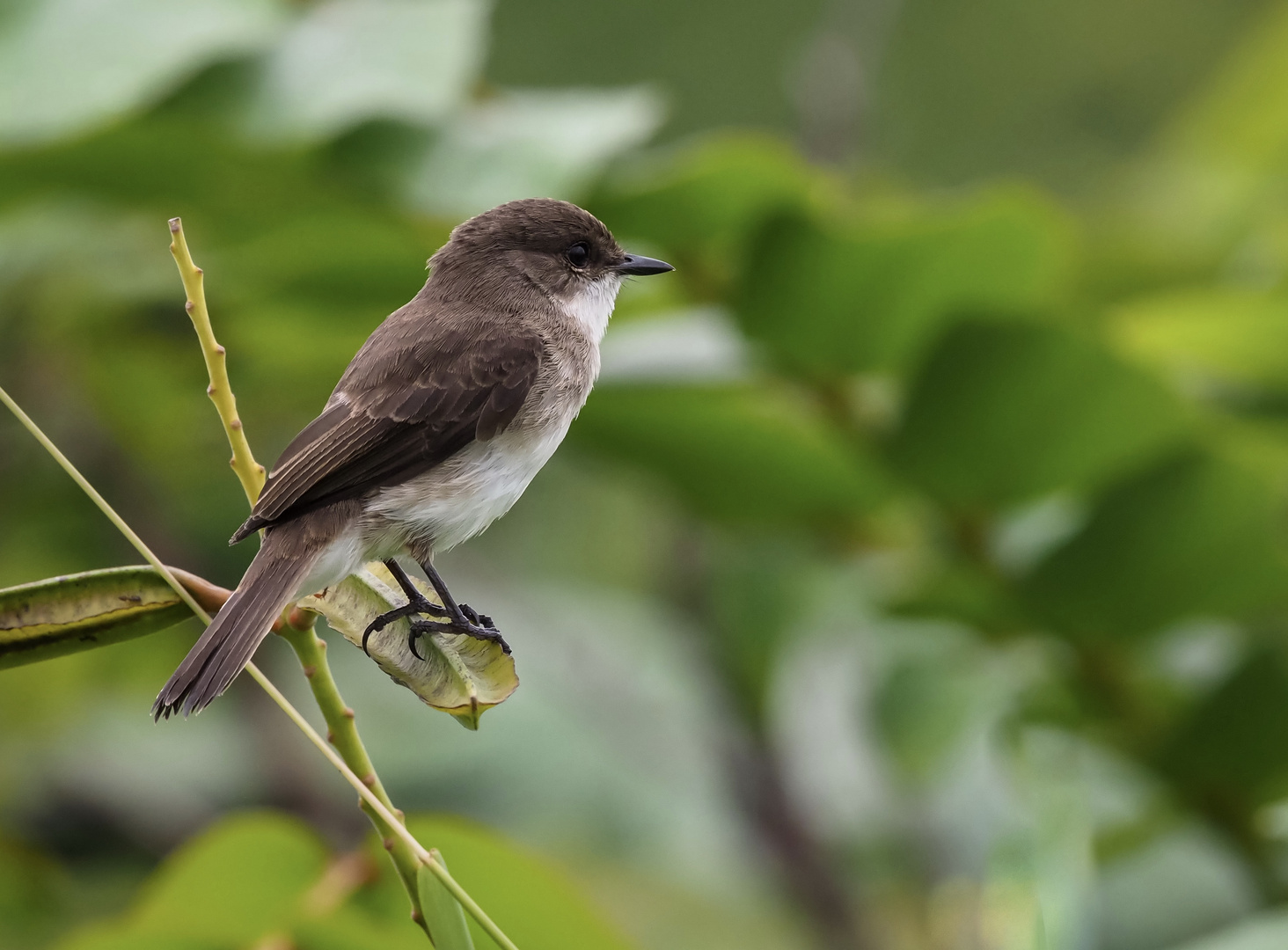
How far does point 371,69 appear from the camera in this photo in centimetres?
155

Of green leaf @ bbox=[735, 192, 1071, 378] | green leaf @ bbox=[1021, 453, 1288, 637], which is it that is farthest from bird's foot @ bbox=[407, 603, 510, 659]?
green leaf @ bbox=[1021, 453, 1288, 637]

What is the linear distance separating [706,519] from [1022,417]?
0.50 m

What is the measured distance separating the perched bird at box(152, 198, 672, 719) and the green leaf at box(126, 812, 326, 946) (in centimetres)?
29

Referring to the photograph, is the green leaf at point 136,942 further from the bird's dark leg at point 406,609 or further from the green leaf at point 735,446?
the green leaf at point 735,446

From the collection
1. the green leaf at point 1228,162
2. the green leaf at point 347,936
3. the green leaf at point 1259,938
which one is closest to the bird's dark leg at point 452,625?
the green leaf at point 347,936

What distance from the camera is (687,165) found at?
164 cm

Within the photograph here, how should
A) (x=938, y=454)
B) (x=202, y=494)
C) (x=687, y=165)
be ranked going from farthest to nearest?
(x=202, y=494), (x=938, y=454), (x=687, y=165)

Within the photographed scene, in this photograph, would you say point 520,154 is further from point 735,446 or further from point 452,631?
point 452,631

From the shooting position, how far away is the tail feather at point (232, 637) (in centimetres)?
67

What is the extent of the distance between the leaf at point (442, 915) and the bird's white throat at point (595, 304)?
655mm

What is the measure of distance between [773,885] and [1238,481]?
1070 mm

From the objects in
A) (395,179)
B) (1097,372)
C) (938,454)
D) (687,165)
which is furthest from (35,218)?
(1097,372)

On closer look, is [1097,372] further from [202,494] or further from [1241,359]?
[202,494]

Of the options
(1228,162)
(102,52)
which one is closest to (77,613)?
(102,52)
